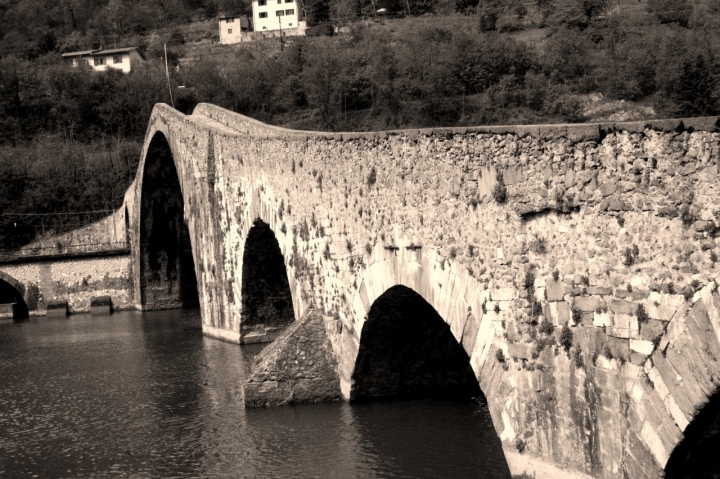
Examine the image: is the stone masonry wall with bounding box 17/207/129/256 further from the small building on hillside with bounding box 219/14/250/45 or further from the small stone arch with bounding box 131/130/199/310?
the small building on hillside with bounding box 219/14/250/45

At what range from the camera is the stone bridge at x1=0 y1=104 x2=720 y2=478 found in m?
7.64

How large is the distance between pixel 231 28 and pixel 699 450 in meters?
82.5

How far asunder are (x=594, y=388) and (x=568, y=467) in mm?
846

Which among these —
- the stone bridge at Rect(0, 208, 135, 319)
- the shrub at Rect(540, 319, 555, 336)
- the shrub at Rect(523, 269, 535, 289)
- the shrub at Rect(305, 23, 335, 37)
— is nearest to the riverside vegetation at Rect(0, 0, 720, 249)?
the shrub at Rect(305, 23, 335, 37)

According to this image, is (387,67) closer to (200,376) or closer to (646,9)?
(646,9)

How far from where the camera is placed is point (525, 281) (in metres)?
9.67

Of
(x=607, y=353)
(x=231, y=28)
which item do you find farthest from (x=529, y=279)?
(x=231, y=28)

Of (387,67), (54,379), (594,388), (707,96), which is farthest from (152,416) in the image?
(387,67)

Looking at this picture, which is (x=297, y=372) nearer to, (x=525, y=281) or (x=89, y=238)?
(x=525, y=281)

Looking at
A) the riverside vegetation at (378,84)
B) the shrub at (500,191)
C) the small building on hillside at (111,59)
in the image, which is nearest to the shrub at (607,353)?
the shrub at (500,191)

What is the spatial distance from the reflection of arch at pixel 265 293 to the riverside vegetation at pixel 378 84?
17.3 metres

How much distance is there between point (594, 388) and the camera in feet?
28.3

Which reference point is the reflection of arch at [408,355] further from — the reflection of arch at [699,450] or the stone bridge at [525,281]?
the reflection of arch at [699,450]

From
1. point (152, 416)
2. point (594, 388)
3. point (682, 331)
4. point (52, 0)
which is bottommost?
point (152, 416)
